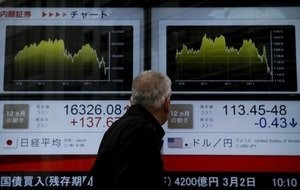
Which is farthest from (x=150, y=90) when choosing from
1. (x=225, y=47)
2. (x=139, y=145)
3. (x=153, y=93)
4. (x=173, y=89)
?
(x=225, y=47)

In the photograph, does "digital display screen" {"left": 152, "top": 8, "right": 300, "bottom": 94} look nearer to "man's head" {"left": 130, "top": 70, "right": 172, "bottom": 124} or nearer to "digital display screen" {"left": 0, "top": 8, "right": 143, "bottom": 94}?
"digital display screen" {"left": 0, "top": 8, "right": 143, "bottom": 94}

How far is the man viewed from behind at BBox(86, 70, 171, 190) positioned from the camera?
8.97ft

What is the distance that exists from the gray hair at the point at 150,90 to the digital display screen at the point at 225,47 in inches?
62.9

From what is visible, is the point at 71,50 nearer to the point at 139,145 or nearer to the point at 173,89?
the point at 173,89

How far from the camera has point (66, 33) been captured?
4.74 m

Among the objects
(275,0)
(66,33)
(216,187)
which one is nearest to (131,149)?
(216,187)

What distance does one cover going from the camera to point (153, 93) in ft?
9.80

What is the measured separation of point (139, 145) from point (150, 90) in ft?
1.22

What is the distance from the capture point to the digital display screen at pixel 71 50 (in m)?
4.66

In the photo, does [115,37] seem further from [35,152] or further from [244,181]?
[244,181]

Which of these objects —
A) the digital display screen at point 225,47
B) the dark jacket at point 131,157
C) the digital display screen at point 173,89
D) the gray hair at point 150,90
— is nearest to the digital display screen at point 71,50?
the digital display screen at point 173,89

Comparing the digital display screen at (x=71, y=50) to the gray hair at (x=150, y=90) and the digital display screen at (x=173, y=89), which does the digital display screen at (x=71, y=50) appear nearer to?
the digital display screen at (x=173, y=89)

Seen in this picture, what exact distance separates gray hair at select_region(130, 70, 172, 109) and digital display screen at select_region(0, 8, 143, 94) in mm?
1620

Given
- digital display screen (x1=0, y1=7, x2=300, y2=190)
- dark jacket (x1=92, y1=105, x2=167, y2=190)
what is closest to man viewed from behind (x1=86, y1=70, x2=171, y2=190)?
dark jacket (x1=92, y1=105, x2=167, y2=190)
